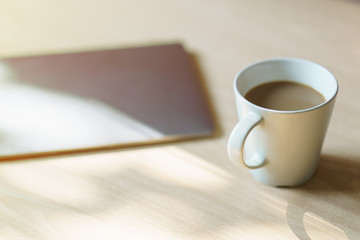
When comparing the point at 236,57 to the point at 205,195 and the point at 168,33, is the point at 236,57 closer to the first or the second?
the point at 168,33

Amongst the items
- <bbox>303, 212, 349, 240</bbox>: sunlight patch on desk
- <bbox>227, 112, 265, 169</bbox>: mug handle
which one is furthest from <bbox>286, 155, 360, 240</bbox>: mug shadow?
<bbox>227, 112, 265, 169</bbox>: mug handle

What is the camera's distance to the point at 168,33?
0.86 metres

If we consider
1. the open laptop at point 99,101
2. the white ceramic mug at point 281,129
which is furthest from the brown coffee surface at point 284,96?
the open laptop at point 99,101

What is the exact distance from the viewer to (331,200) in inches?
20.6

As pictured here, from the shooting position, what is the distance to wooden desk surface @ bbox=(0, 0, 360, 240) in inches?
19.7

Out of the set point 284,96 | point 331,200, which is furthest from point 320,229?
point 284,96

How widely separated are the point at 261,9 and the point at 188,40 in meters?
0.19

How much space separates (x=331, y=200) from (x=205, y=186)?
0.15 metres

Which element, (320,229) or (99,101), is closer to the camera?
(320,229)

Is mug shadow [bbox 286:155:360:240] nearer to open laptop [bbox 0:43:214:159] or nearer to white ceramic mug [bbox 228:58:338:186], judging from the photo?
white ceramic mug [bbox 228:58:338:186]

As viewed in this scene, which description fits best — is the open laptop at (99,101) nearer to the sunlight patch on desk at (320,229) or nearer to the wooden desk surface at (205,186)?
the wooden desk surface at (205,186)

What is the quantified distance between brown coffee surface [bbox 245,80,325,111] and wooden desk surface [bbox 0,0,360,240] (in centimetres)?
10

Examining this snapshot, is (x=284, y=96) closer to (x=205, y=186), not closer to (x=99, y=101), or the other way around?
(x=205, y=186)

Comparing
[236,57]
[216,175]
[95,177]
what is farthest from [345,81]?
[95,177]
